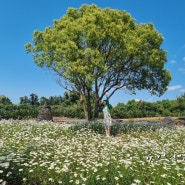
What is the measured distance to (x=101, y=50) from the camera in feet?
110

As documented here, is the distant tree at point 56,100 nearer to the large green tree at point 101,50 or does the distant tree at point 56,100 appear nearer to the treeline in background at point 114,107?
the treeline in background at point 114,107

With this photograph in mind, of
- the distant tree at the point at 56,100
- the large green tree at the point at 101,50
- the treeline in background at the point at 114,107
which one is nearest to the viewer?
the large green tree at the point at 101,50

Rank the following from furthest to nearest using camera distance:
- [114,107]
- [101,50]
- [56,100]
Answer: [56,100]
[114,107]
[101,50]

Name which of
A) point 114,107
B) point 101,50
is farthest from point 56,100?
point 101,50

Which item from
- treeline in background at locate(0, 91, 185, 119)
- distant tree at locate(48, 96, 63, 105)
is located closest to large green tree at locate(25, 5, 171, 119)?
treeline in background at locate(0, 91, 185, 119)

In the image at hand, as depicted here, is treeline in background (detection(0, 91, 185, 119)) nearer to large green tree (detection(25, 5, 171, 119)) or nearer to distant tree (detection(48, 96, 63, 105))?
distant tree (detection(48, 96, 63, 105))

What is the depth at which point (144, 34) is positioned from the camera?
33.0 m

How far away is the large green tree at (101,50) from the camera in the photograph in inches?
1153

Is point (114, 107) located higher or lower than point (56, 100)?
lower

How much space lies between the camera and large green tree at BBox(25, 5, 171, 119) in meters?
29.3

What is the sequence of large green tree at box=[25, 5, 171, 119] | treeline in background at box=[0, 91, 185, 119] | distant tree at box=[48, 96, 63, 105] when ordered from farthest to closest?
1. distant tree at box=[48, 96, 63, 105]
2. treeline in background at box=[0, 91, 185, 119]
3. large green tree at box=[25, 5, 171, 119]

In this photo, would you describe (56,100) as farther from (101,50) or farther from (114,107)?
(101,50)

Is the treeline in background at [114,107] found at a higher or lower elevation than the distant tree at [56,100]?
lower

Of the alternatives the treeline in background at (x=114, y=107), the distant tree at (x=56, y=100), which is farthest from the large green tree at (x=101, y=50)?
the distant tree at (x=56, y=100)
